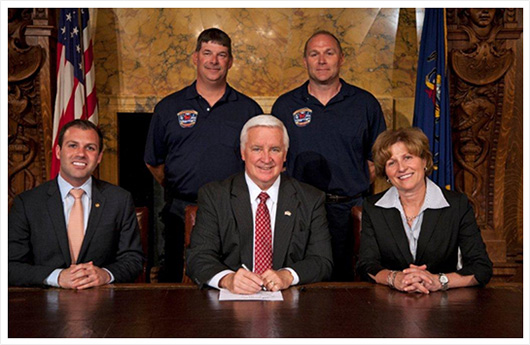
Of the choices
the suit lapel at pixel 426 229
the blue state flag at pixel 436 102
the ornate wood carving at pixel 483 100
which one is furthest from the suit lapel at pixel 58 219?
the ornate wood carving at pixel 483 100

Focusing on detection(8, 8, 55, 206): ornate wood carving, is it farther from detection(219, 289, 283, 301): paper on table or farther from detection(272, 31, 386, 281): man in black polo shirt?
detection(219, 289, 283, 301): paper on table

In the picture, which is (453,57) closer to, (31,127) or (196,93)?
(196,93)

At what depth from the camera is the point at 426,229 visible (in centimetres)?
261

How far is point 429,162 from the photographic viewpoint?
8.92 feet

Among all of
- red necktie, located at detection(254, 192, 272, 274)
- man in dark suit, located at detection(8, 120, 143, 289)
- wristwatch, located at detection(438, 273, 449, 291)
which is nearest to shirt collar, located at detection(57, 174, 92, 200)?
man in dark suit, located at detection(8, 120, 143, 289)

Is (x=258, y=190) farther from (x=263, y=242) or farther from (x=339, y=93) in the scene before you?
(x=339, y=93)

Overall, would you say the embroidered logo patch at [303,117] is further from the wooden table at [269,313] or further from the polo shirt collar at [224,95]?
the wooden table at [269,313]

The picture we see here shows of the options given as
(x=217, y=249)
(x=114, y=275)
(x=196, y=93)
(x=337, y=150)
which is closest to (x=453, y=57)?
(x=337, y=150)

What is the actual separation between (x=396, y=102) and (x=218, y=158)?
2101 mm

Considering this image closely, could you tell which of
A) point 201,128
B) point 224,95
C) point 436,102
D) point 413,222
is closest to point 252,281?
point 413,222

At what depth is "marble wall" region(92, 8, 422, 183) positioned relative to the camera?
4992mm

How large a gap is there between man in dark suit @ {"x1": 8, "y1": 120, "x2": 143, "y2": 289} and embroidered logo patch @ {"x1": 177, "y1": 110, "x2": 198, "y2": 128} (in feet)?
2.82

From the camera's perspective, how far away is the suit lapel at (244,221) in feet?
8.55

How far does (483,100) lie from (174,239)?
7.87 feet
